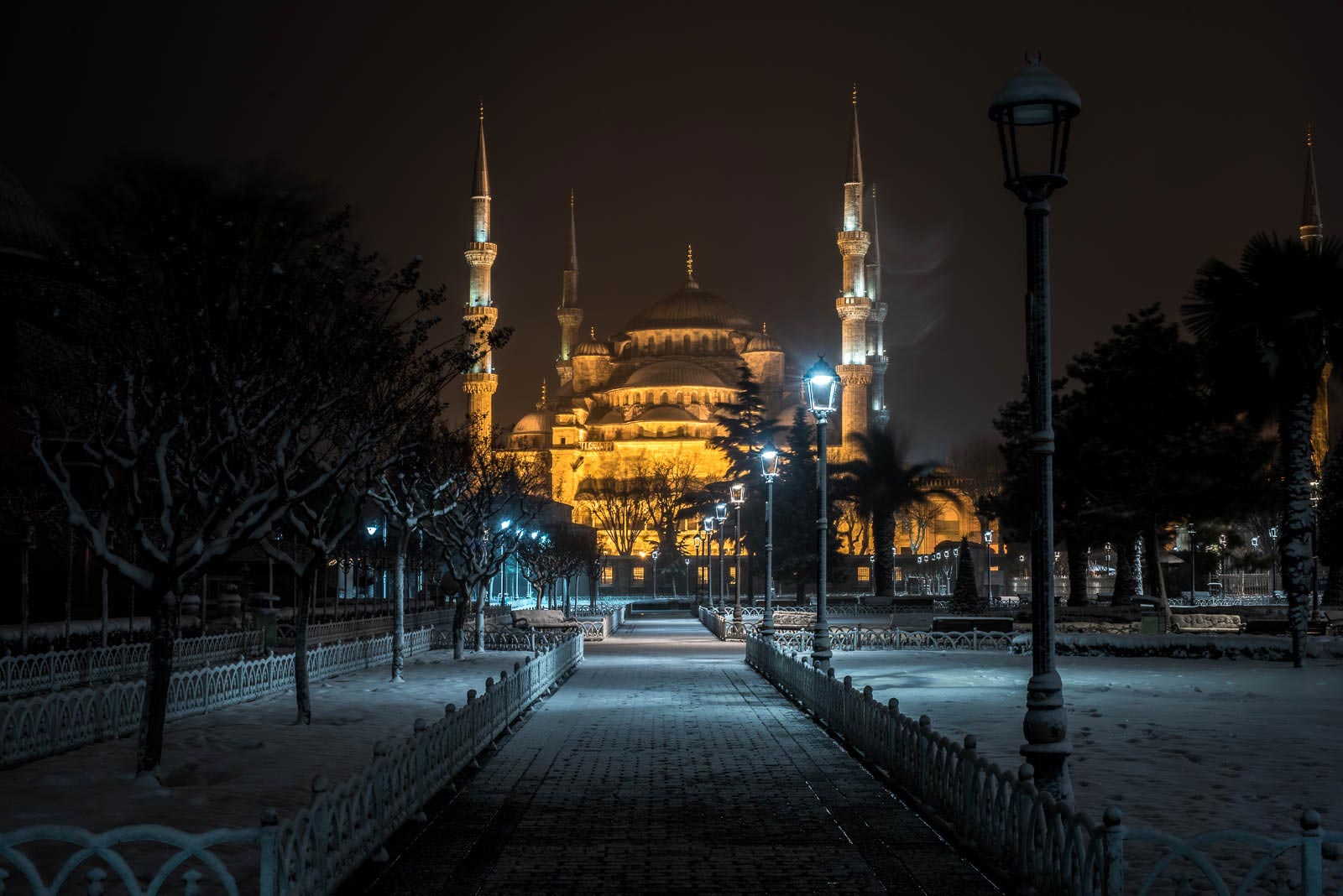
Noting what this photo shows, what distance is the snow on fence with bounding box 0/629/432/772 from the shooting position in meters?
12.8

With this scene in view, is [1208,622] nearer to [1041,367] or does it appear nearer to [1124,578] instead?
[1124,578]

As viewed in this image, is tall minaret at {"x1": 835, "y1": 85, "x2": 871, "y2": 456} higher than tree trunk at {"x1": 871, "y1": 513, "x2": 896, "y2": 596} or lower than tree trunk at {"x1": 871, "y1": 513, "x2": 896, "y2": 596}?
higher

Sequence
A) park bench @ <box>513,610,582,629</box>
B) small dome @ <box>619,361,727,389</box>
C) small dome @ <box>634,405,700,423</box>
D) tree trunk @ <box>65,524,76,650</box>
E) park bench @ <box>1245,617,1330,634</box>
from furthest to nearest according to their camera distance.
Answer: small dome @ <box>619,361,727,389</box> < small dome @ <box>634,405,700,423</box> < park bench @ <box>513,610,582,629</box> < park bench @ <box>1245,617,1330,634</box> < tree trunk @ <box>65,524,76,650</box>

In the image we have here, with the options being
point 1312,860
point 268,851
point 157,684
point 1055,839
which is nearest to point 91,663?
point 157,684

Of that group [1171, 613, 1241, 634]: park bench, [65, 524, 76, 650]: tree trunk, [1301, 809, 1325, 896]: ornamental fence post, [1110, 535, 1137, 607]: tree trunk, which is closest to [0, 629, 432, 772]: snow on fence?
[65, 524, 76, 650]: tree trunk

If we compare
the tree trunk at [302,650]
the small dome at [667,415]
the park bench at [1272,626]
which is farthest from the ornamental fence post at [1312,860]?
the small dome at [667,415]

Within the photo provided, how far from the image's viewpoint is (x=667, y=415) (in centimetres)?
12488

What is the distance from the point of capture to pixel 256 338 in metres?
18.8

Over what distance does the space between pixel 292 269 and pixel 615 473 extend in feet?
331

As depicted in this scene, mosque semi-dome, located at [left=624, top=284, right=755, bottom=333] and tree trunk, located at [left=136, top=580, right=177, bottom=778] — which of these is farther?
mosque semi-dome, located at [left=624, top=284, right=755, bottom=333]

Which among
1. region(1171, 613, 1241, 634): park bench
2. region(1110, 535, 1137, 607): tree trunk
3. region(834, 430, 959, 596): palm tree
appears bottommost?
region(1171, 613, 1241, 634): park bench

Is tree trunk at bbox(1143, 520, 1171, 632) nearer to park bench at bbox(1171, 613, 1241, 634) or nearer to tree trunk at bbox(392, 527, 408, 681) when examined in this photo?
park bench at bbox(1171, 613, 1241, 634)

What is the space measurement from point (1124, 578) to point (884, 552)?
14.3m

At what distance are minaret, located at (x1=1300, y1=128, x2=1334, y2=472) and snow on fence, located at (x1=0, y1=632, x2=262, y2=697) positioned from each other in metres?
20.3
